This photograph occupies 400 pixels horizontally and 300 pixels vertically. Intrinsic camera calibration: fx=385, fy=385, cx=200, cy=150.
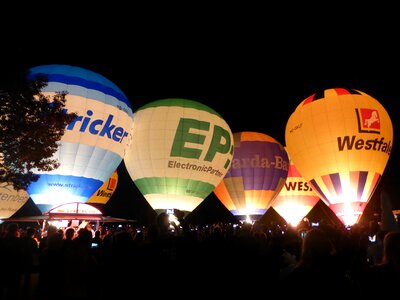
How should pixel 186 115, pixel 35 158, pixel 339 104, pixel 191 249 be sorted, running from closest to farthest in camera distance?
1. pixel 191 249
2. pixel 35 158
3. pixel 186 115
4. pixel 339 104

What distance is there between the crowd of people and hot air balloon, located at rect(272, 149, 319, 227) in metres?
22.2

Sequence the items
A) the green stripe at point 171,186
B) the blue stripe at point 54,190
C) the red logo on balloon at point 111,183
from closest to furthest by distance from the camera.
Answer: the blue stripe at point 54,190 → the green stripe at point 171,186 → the red logo on balloon at point 111,183

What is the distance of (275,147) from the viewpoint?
2492 centimetres

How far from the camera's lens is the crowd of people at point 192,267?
262 centimetres

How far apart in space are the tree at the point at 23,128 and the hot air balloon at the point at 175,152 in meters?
6.09

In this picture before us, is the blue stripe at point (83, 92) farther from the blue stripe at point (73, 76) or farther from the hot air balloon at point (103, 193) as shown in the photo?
the hot air balloon at point (103, 193)

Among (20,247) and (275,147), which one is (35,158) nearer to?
(20,247)

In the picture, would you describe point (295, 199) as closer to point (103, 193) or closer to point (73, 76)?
point (103, 193)

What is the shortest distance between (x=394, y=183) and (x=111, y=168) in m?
44.1

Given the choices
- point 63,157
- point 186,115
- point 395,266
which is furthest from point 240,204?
point 395,266

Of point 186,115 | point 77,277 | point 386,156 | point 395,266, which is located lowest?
point 77,277

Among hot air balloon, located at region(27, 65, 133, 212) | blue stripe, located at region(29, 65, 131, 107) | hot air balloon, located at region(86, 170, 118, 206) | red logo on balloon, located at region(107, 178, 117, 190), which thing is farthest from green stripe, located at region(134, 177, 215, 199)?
red logo on balloon, located at region(107, 178, 117, 190)

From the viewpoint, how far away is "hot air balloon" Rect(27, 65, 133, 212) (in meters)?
14.0

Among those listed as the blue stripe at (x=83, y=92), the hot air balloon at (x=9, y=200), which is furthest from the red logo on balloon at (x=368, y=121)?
the hot air balloon at (x=9, y=200)
